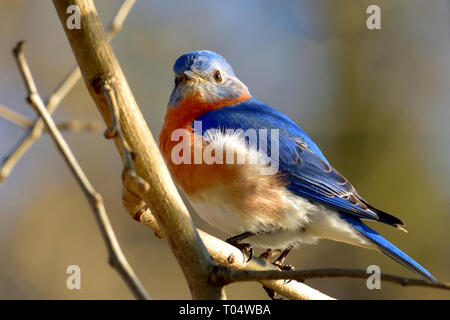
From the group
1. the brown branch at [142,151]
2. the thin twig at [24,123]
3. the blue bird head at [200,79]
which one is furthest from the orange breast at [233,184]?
the brown branch at [142,151]

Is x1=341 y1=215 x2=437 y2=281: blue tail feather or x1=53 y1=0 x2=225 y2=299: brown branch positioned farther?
x1=341 y1=215 x2=437 y2=281: blue tail feather

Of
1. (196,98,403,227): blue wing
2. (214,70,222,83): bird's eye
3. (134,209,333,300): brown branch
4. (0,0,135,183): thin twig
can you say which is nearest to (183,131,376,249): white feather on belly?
(196,98,403,227): blue wing

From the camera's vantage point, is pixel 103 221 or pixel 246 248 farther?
pixel 246 248

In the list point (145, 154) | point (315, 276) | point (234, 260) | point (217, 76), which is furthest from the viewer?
point (217, 76)

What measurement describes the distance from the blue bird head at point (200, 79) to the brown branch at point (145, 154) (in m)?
2.25

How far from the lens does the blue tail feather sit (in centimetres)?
422

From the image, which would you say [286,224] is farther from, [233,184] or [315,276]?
[315,276]

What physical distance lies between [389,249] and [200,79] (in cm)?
211

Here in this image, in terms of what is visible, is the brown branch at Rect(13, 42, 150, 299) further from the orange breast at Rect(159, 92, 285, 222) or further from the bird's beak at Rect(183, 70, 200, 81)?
the bird's beak at Rect(183, 70, 200, 81)

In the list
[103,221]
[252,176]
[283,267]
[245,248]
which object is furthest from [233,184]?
[103,221]

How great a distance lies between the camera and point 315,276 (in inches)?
86.7

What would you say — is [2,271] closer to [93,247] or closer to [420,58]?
[93,247]

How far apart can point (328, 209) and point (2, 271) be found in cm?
455

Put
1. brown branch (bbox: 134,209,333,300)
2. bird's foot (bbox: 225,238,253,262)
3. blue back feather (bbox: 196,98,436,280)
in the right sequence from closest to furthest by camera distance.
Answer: brown branch (bbox: 134,209,333,300)
bird's foot (bbox: 225,238,253,262)
blue back feather (bbox: 196,98,436,280)
